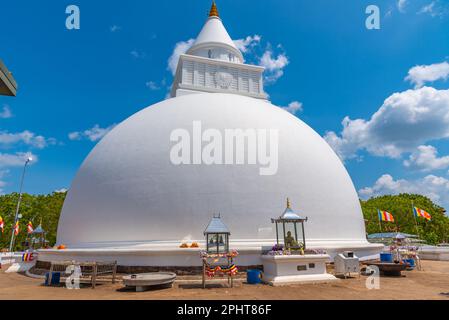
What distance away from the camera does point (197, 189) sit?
14.4 m

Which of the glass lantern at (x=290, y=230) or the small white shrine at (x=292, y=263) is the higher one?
the glass lantern at (x=290, y=230)

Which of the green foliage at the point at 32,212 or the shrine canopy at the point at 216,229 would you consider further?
the green foliage at the point at 32,212

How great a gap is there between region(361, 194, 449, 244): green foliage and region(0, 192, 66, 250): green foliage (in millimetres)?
46230

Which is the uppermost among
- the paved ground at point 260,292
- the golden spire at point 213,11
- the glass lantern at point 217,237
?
the golden spire at point 213,11

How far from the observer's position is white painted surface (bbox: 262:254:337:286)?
12.0 meters

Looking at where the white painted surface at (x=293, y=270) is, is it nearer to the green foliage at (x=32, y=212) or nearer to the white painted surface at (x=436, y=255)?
the white painted surface at (x=436, y=255)

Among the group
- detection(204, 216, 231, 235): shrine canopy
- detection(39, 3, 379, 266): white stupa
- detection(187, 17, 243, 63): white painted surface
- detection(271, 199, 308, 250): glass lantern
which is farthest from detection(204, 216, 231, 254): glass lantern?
detection(187, 17, 243, 63): white painted surface

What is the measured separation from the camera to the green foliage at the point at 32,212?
42.4m

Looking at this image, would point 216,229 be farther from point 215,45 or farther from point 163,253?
point 215,45

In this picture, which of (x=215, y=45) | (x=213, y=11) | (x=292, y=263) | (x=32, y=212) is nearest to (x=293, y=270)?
(x=292, y=263)

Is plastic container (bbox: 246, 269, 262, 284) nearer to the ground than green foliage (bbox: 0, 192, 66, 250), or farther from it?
nearer to the ground

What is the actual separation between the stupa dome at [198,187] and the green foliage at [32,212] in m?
29.3

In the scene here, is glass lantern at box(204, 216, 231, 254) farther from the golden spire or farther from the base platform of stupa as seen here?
the golden spire

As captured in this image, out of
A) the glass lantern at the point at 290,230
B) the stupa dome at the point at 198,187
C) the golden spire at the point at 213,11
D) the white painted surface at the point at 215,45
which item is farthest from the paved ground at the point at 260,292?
the golden spire at the point at 213,11
